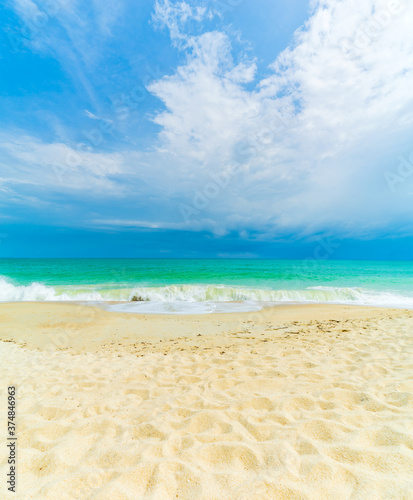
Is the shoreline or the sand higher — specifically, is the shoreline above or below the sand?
below

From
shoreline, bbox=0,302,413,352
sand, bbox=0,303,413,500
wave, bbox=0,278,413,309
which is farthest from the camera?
wave, bbox=0,278,413,309

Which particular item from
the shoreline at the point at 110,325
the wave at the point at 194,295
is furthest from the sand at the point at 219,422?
the wave at the point at 194,295

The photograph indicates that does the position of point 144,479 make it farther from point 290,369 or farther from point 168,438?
point 290,369

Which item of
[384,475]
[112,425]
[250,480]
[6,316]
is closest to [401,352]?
[384,475]

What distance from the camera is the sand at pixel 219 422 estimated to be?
2.15 metres

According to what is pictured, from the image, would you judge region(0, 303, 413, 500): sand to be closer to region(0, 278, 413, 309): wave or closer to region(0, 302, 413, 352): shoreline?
region(0, 302, 413, 352): shoreline

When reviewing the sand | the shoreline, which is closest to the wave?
the shoreline

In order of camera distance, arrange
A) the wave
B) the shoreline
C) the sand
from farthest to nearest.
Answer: the wave
the shoreline
the sand

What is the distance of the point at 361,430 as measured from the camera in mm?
2719

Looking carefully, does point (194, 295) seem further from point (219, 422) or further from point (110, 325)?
point (219, 422)

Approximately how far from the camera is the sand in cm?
215

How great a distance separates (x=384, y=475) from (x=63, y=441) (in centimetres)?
318

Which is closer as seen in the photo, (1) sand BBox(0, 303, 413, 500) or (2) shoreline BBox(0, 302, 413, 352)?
(1) sand BBox(0, 303, 413, 500)

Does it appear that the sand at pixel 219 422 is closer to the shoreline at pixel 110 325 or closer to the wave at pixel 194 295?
the shoreline at pixel 110 325
